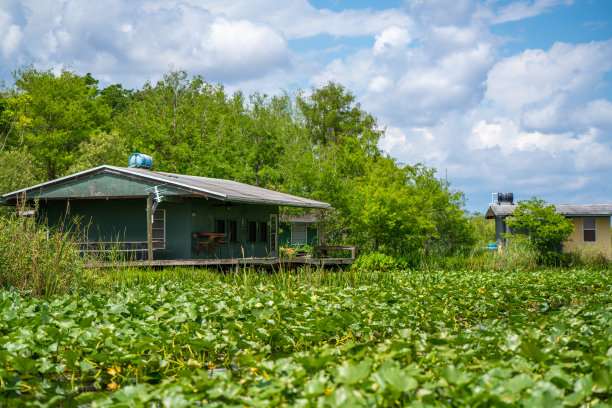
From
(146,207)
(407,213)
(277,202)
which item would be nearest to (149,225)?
(146,207)

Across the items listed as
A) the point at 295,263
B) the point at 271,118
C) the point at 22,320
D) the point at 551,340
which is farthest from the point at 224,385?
the point at 271,118

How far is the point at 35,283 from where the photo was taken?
8.59 metres

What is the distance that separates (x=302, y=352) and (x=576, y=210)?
27172 mm

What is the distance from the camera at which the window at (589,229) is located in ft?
92.0

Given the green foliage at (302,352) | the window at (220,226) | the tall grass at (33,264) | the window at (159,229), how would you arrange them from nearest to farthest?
the green foliage at (302,352) → the tall grass at (33,264) → the window at (159,229) → the window at (220,226)

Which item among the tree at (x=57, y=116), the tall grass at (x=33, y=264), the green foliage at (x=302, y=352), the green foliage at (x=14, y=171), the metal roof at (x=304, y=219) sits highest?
the tree at (x=57, y=116)

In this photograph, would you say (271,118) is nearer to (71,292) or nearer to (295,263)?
(295,263)

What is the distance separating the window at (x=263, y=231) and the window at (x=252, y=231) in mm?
449

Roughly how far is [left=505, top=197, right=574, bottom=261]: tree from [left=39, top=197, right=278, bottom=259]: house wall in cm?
1190

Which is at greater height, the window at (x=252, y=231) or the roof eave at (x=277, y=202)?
the roof eave at (x=277, y=202)

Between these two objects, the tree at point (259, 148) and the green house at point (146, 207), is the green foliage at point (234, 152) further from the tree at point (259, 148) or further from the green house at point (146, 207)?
the green house at point (146, 207)

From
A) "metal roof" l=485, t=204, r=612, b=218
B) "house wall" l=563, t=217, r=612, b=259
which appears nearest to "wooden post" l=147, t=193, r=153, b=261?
"metal roof" l=485, t=204, r=612, b=218

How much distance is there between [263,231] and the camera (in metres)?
24.1

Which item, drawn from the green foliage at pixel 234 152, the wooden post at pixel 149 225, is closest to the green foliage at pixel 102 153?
the green foliage at pixel 234 152
